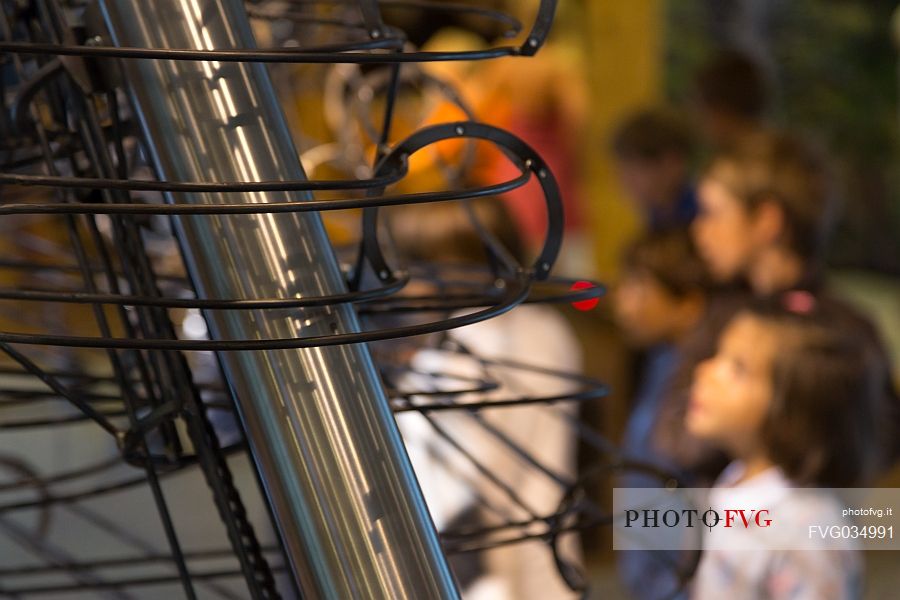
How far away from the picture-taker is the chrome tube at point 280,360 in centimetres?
28

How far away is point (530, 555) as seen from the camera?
156 cm

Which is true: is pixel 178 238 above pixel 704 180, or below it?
below

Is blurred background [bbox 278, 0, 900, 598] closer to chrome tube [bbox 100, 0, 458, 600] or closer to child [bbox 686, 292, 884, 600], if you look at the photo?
child [bbox 686, 292, 884, 600]

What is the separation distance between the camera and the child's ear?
157 cm

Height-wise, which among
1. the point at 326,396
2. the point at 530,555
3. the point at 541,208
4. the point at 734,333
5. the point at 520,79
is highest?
the point at 520,79

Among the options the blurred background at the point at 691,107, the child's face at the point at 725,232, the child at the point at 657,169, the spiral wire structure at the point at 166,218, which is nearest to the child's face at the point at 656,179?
the child at the point at 657,169

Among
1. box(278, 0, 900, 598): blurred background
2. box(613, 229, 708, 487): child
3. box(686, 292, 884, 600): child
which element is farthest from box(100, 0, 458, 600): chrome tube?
box(278, 0, 900, 598): blurred background

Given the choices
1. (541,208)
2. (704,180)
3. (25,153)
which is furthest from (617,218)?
(25,153)

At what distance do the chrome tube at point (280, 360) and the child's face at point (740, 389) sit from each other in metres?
1.00

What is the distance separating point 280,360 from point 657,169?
6.20 ft

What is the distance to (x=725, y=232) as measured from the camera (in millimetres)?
1585

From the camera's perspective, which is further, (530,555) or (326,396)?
(530,555)

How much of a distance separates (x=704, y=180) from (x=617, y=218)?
1369 mm

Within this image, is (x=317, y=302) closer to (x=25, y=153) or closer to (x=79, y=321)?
(x=25, y=153)
